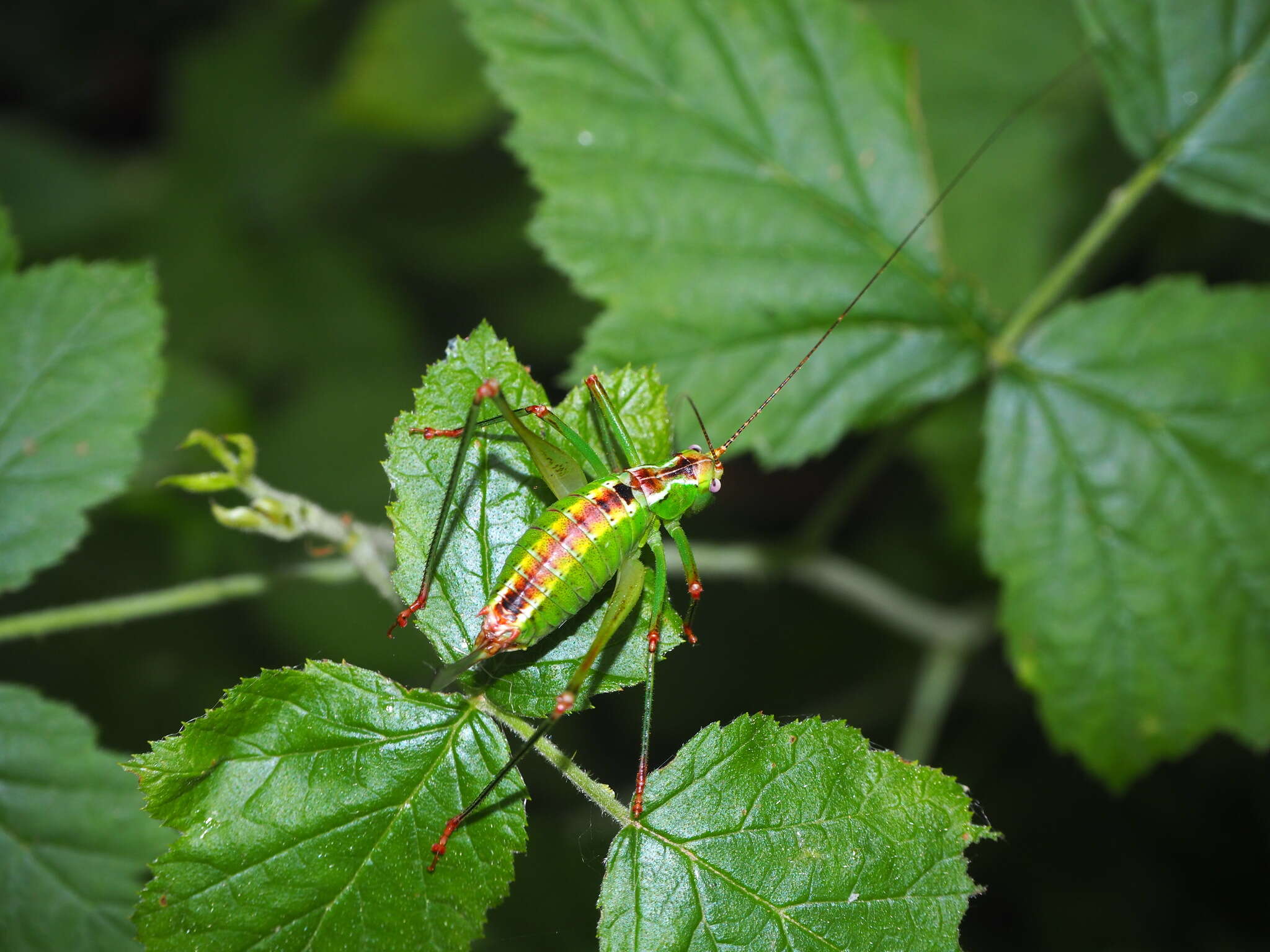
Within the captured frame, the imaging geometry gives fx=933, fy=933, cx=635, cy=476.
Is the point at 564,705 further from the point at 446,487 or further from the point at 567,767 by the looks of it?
the point at 446,487

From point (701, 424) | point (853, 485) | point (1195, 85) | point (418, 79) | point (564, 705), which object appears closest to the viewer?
point (564, 705)

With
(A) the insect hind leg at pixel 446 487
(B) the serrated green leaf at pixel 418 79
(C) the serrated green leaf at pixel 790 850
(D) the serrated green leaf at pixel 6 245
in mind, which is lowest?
(C) the serrated green leaf at pixel 790 850

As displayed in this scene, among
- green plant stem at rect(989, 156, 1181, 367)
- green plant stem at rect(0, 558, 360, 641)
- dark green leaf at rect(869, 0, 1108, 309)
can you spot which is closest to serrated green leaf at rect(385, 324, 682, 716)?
green plant stem at rect(0, 558, 360, 641)

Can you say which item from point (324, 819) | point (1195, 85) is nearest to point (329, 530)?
point (324, 819)

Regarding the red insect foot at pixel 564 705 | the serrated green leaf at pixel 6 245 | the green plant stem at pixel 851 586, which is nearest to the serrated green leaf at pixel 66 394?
the serrated green leaf at pixel 6 245

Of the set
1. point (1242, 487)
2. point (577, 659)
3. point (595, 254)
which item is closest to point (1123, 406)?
point (1242, 487)

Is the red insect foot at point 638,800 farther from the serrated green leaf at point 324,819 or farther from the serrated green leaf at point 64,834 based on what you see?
the serrated green leaf at point 64,834

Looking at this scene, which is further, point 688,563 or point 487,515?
point 688,563
